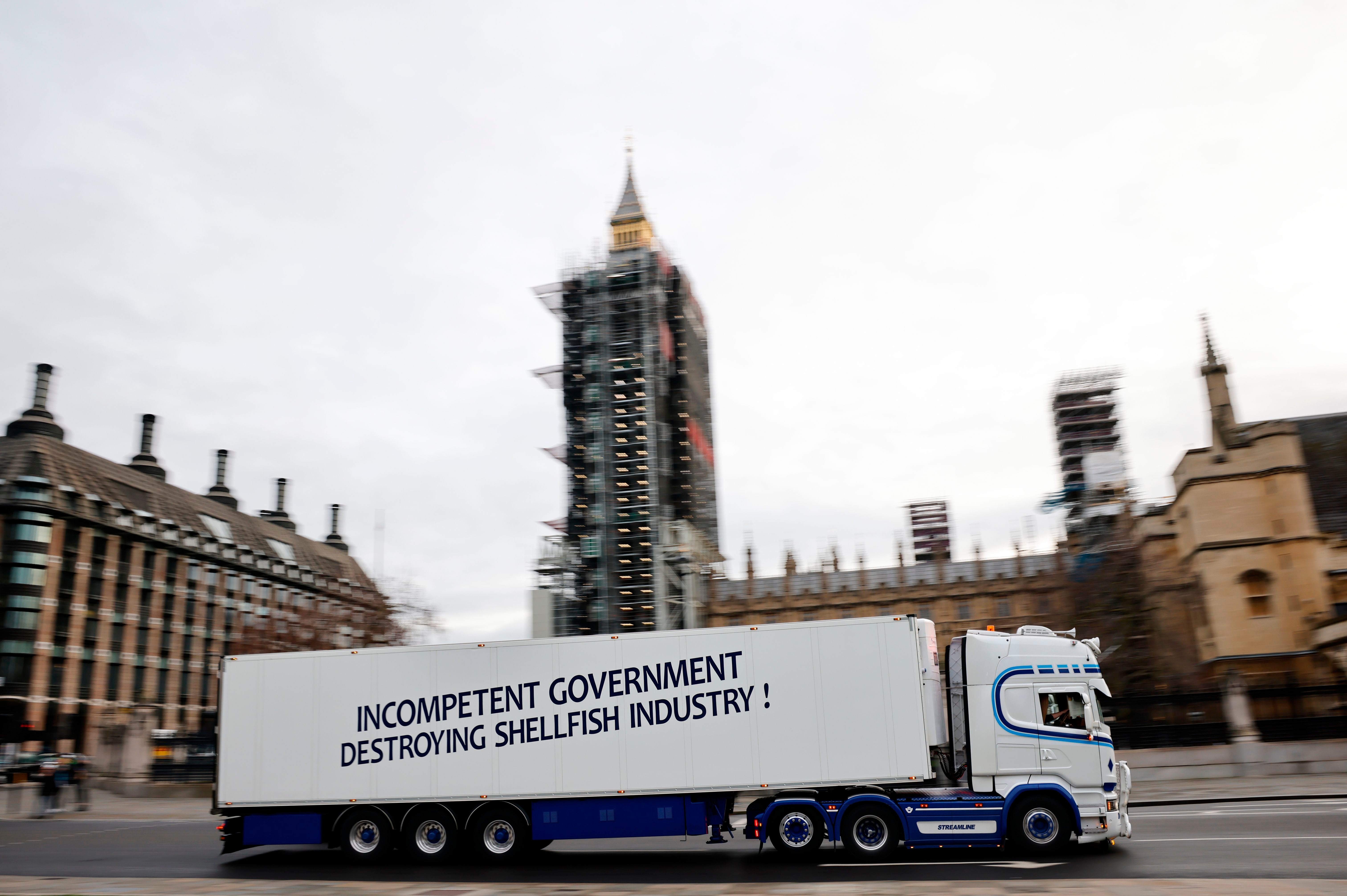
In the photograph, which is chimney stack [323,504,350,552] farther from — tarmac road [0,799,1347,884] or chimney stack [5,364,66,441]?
tarmac road [0,799,1347,884]

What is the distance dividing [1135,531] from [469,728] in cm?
5363

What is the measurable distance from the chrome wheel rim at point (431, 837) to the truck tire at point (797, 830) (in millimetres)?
5860

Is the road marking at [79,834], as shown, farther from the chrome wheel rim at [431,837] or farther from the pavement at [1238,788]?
the pavement at [1238,788]

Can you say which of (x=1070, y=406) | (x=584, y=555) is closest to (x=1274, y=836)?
(x=584, y=555)

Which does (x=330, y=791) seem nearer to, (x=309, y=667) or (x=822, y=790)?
(x=309, y=667)

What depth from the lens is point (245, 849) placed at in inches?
798

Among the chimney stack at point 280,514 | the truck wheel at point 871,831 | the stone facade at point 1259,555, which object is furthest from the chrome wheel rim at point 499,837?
the chimney stack at point 280,514

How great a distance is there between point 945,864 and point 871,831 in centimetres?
124

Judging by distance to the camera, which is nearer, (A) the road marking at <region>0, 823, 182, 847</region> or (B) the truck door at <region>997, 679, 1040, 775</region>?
(B) the truck door at <region>997, 679, 1040, 775</region>

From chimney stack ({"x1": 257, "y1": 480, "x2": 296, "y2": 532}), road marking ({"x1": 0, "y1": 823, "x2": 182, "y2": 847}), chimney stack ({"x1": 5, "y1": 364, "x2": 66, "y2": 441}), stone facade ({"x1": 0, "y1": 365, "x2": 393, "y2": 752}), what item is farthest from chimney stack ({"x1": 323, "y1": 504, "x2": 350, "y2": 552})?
road marking ({"x1": 0, "y1": 823, "x2": 182, "y2": 847})

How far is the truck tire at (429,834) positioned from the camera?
56.5ft

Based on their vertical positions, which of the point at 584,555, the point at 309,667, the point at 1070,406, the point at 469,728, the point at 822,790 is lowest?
the point at 822,790

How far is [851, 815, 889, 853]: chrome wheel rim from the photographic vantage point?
15.7m

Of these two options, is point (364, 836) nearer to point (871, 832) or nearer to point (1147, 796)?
point (871, 832)
